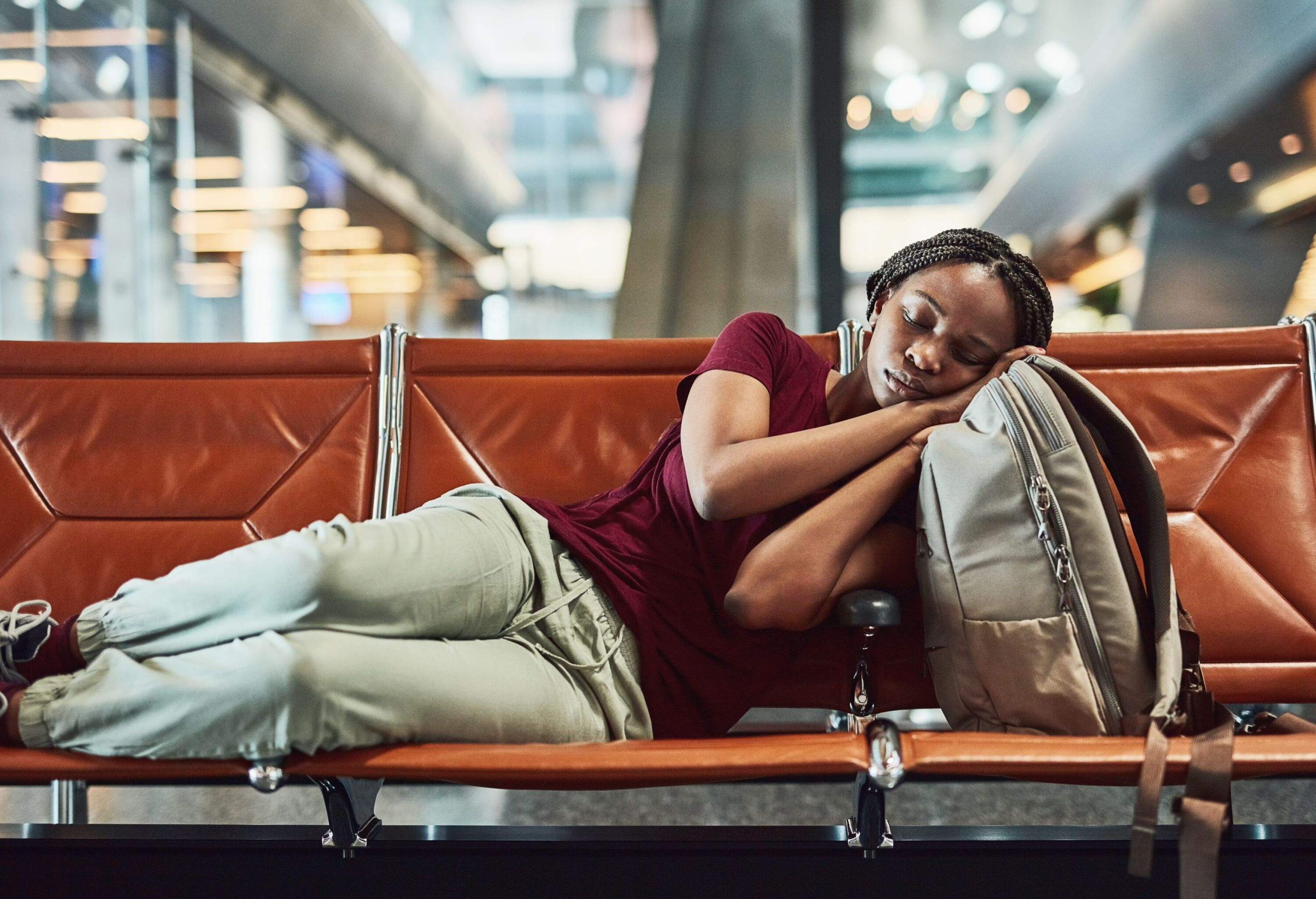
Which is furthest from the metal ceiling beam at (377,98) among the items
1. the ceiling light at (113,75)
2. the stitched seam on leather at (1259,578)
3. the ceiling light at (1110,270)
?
the stitched seam on leather at (1259,578)

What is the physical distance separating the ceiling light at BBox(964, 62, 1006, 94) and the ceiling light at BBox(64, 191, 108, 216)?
472 cm

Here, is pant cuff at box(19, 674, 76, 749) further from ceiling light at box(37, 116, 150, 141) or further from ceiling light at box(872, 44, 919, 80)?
ceiling light at box(37, 116, 150, 141)

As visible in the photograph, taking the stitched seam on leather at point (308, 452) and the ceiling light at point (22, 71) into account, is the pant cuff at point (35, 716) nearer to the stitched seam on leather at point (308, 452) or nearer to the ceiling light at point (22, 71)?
the stitched seam on leather at point (308, 452)

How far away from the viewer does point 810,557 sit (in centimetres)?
134

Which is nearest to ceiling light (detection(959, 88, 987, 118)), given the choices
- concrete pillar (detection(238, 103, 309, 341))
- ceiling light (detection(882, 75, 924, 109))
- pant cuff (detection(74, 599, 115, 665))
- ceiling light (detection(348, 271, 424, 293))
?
ceiling light (detection(882, 75, 924, 109))

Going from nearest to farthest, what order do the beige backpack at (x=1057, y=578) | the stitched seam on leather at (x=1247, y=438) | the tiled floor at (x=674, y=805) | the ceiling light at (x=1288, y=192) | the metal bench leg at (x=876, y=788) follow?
the metal bench leg at (x=876, y=788) → the beige backpack at (x=1057, y=578) → the stitched seam on leather at (x=1247, y=438) → the tiled floor at (x=674, y=805) → the ceiling light at (x=1288, y=192)

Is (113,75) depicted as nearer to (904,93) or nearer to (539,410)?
(904,93)

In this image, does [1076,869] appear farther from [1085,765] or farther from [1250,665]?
[1250,665]

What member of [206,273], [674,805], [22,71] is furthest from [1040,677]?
[22,71]

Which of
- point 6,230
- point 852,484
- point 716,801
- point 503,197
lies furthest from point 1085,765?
point 6,230

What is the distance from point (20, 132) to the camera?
16.0ft

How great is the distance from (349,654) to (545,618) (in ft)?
1.17

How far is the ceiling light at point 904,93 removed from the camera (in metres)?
4.75

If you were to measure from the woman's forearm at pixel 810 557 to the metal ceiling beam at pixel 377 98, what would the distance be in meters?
4.18
